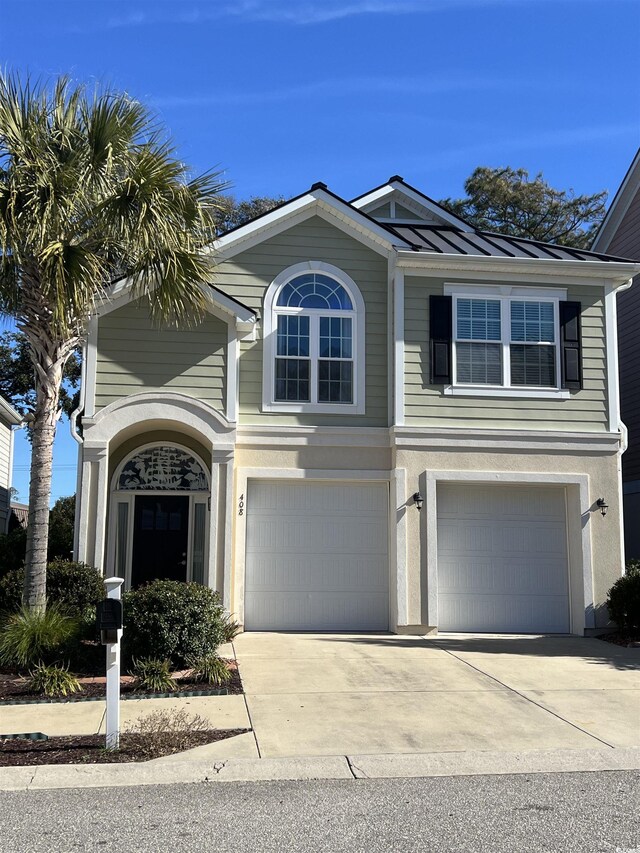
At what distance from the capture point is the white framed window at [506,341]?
14039mm

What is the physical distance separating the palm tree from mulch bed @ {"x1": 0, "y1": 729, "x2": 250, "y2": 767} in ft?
10.5

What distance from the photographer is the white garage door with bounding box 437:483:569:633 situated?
45.2 feet

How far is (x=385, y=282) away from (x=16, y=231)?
6.50 meters

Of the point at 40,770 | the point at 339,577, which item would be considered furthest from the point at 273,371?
the point at 40,770

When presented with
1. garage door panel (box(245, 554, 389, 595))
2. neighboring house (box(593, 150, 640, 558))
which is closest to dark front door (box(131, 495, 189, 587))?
garage door panel (box(245, 554, 389, 595))

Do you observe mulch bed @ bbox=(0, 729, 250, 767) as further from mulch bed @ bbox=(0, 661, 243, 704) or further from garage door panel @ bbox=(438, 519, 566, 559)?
garage door panel @ bbox=(438, 519, 566, 559)

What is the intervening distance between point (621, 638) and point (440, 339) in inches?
216

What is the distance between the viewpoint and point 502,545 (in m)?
14.0

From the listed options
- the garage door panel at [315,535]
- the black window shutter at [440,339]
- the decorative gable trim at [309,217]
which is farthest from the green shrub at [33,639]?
the black window shutter at [440,339]

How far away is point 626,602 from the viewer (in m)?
12.7

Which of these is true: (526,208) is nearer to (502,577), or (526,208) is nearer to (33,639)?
(502,577)

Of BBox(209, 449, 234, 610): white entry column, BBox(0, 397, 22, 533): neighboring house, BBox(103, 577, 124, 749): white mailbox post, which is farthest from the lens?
BBox(0, 397, 22, 533): neighboring house

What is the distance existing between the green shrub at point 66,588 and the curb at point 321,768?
4.72m

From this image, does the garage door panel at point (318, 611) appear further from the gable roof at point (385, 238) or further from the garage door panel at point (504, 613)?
the gable roof at point (385, 238)
